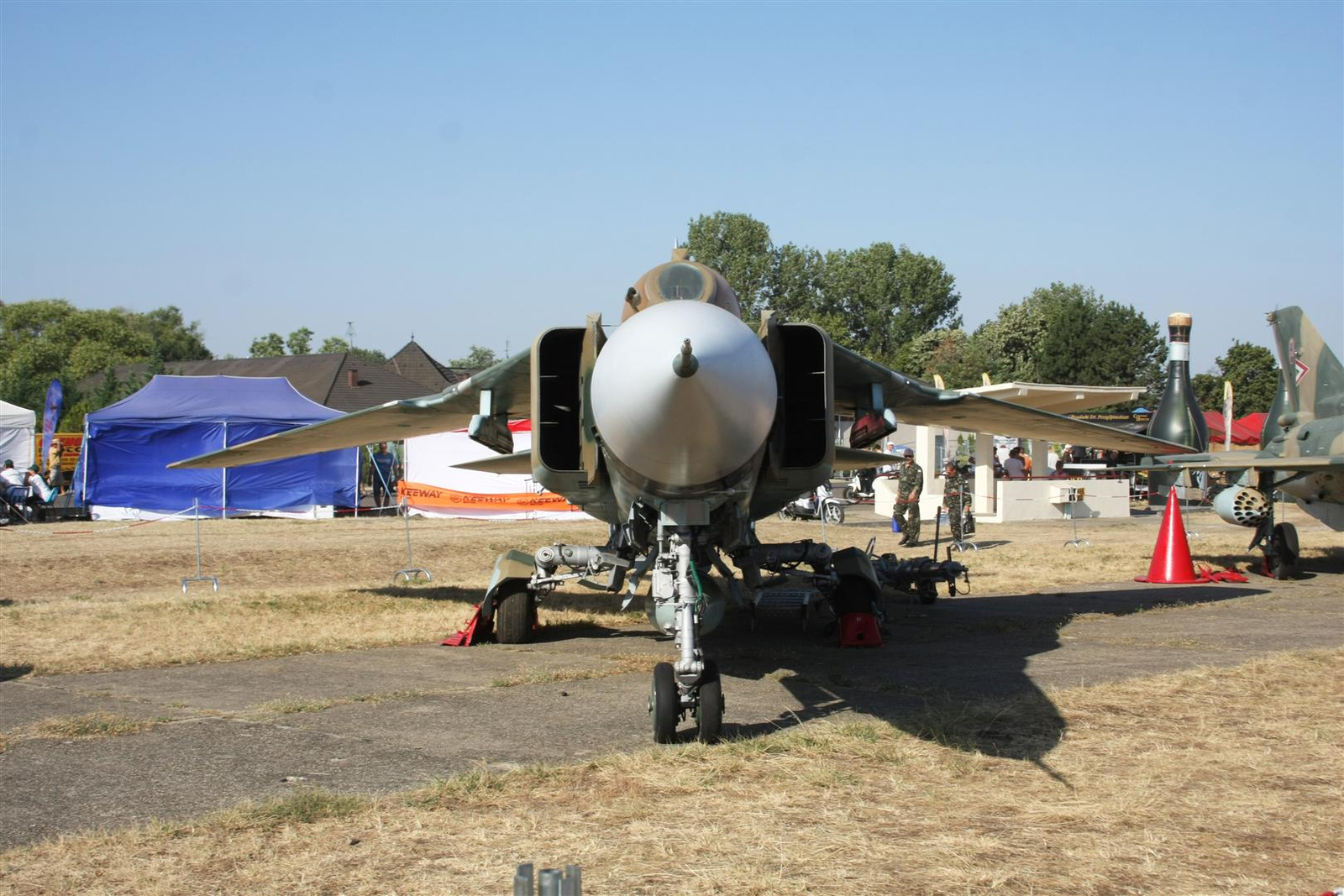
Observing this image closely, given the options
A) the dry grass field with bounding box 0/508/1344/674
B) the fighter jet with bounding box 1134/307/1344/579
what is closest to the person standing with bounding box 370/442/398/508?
the dry grass field with bounding box 0/508/1344/674

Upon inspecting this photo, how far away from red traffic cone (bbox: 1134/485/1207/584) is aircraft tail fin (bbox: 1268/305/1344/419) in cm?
289

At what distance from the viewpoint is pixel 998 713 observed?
6.86 meters

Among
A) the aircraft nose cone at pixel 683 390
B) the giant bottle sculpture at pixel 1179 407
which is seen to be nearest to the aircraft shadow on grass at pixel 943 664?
the aircraft nose cone at pixel 683 390

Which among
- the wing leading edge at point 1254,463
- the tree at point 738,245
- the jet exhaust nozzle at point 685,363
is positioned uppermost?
the tree at point 738,245

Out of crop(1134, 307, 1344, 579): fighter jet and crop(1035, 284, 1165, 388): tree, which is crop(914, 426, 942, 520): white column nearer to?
crop(1134, 307, 1344, 579): fighter jet

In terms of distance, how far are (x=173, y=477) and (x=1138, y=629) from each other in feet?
71.2

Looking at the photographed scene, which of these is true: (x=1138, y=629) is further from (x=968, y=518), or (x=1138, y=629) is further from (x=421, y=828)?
(x=968, y=518)

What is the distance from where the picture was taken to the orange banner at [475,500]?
81.4ft

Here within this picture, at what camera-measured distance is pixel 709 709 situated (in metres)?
6.29

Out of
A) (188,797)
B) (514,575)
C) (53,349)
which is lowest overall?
(188,797)

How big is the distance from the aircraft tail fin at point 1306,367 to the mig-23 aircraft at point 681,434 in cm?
614

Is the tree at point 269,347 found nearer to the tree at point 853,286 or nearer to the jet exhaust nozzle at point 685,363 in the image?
the tree at point 853,286

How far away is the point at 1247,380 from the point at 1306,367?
60626 mm

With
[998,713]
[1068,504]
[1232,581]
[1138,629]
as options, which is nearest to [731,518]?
[998,713]
